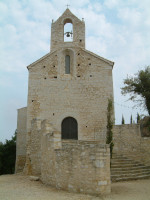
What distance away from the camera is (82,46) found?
55.7 ft

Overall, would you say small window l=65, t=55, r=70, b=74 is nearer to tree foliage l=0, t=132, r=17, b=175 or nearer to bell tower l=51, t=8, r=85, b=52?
bell tower l=51, t=8, r=85, b=52

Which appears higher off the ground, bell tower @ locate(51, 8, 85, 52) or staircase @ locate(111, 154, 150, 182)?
bell tower @ locate(51, 8, 85, 52)

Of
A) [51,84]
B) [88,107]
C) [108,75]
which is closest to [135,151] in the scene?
[88,107]

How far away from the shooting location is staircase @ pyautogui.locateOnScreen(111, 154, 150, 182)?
1002 cm

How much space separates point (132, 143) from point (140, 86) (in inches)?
180

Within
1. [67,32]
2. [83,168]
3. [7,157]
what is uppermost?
[67,32]

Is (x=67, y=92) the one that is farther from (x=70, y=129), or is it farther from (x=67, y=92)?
(x=70, y=129)

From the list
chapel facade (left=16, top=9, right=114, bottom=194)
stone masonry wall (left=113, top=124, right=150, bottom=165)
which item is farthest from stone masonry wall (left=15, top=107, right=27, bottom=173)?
stone masonry wall (left=113, top=124, right=150, bottom=165)

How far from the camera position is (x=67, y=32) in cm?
1752

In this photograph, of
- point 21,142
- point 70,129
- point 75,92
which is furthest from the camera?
point 21,142

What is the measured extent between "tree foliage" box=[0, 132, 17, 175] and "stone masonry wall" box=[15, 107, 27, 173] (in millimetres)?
8526

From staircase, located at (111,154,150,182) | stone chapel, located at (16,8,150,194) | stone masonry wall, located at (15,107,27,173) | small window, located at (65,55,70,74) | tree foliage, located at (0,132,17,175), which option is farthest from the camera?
tree foliage, located at (0,132,17,175)

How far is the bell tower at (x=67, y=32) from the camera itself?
1700cm

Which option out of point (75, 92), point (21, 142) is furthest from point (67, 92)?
point (21, 142)
